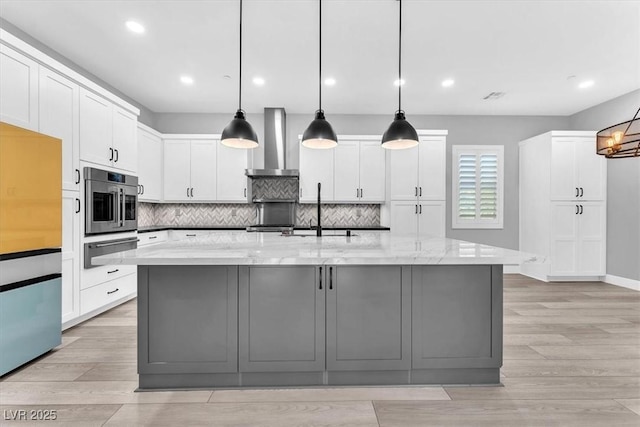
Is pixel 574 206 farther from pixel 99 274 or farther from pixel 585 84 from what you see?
pixel 99 274

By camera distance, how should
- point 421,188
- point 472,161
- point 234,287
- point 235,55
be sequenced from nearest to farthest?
1. point 234,287
2. point 235,55
3. point 421,188
4. point 472,161

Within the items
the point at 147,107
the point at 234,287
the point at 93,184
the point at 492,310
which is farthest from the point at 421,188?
the point at 147,107

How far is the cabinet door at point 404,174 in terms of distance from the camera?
5.26 metres

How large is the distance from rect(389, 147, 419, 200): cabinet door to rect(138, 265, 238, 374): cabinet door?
369cm

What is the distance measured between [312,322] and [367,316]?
34 cm

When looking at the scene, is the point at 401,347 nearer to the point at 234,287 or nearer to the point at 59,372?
the point at 234,287

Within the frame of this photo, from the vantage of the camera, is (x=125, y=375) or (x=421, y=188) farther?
(x=421, y=188)

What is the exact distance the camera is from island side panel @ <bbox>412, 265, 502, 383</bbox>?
6.94 feet

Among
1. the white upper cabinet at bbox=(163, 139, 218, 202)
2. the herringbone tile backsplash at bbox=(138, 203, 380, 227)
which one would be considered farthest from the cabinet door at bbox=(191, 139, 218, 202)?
the herringbone tile backsplash at bbox=(138, 203, 380, 227)

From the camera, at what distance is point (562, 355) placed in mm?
2627

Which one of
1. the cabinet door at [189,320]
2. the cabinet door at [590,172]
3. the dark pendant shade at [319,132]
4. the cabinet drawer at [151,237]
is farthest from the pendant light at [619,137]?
the cabinet drawer at [151,237]

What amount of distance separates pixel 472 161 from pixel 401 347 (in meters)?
4.73

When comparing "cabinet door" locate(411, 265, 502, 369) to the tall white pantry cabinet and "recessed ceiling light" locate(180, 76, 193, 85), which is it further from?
the tall white pantry cabinet

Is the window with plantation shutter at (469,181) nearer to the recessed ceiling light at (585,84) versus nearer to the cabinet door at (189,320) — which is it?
the recessed ceiling light at (585,84)
